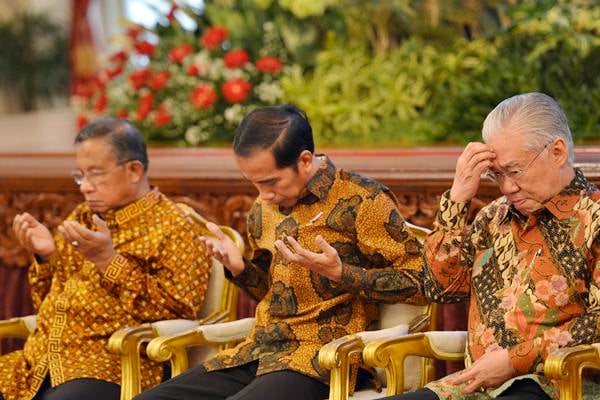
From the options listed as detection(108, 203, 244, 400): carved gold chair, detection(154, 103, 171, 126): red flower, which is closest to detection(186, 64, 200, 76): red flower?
detection(154, 103, 171, 126): red flower

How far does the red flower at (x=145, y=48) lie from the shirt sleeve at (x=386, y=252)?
3.11 m

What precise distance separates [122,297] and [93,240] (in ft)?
0.90

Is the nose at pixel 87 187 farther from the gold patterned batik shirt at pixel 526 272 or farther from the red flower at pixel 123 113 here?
the red flower at pixel 123 113

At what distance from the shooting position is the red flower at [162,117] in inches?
244

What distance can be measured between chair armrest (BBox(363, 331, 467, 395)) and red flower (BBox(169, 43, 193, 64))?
3.11 metres

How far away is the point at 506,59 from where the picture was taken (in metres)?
5.66

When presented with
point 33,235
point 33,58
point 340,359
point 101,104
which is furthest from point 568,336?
point 33,58

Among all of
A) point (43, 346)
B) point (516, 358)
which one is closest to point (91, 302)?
point (43, 346)

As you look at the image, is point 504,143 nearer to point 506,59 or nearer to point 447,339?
point 447,339

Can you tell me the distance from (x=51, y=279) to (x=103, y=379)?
19.5 inches

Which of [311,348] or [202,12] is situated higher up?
[202,12]

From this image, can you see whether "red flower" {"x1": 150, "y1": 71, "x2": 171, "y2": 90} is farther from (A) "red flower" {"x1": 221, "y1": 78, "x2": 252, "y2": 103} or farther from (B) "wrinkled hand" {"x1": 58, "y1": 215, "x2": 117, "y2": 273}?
(B) "wrinkled hand" {"x1": 58, "y1": 215, "x2": 117, "y2": 273}

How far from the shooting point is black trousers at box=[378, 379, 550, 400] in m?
3.21

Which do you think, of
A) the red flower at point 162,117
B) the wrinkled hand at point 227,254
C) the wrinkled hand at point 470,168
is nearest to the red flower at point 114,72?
the red flower at point 162,117
